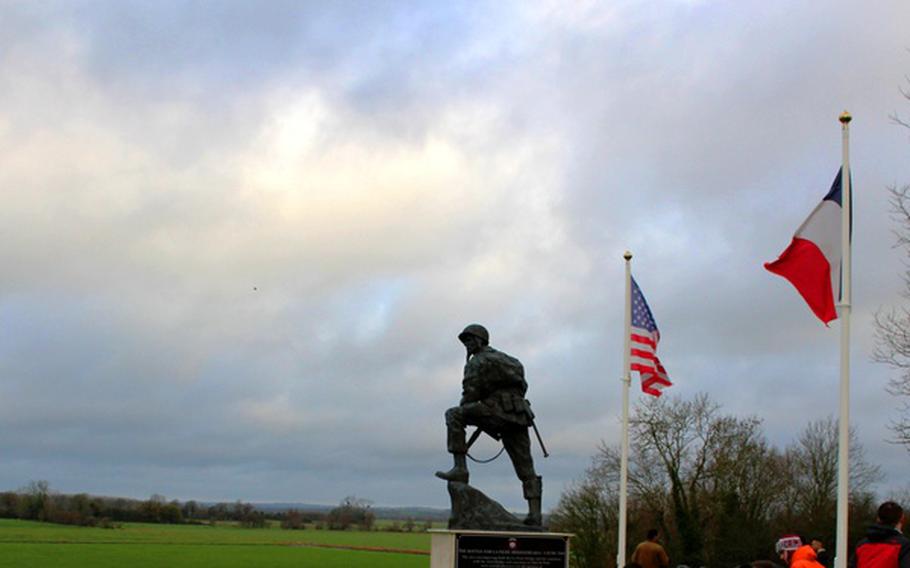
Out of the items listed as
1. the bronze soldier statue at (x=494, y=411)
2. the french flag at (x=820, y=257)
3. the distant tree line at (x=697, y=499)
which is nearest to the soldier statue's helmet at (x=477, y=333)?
the bronze soldier statue at (x=494, y=411)

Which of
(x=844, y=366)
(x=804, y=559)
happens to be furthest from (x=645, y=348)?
(x=804, y=559)

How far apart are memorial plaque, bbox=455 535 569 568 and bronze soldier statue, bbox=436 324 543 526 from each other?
2.40 ft

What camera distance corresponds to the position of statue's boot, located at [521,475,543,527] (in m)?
15.5

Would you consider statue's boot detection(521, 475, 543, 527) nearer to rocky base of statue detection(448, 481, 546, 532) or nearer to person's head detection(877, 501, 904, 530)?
rocky base of statue detection(448, 481, 546, 532)

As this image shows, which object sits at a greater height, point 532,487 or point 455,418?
point 455,418

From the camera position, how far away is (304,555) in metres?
78.5

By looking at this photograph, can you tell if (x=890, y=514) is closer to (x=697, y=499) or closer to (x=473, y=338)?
(x=473, y=338)

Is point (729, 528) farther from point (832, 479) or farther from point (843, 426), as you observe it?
point (843, 426)

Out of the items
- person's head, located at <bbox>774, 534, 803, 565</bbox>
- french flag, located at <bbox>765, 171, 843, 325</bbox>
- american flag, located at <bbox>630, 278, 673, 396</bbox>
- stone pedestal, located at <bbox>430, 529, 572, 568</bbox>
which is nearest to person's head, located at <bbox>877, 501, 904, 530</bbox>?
person's head, located at <bbox>774, 534, 803, 565</bbox>

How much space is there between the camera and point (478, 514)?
1516 centimetres

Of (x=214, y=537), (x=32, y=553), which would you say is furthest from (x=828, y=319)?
(x=214, y=537)

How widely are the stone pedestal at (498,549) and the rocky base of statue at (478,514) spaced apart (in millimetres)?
395

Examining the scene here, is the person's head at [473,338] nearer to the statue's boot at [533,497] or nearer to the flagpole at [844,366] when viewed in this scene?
the statue's boot at [533,497]

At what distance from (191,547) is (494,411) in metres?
72.5
